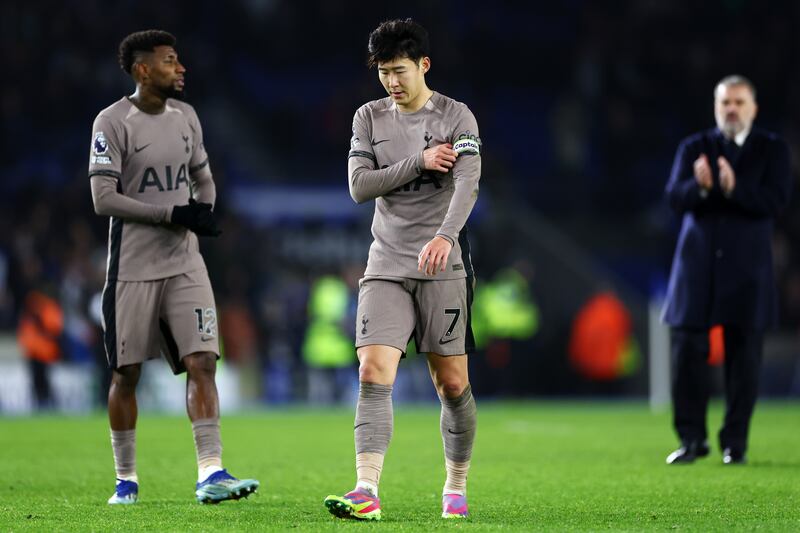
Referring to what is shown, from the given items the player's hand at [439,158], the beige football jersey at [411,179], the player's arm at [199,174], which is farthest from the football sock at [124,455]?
the player's hand at [439,158]

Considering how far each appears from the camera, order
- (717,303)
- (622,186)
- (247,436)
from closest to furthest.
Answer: (717,303)
(247,436)
(622,186)

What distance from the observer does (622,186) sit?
75.1 feet

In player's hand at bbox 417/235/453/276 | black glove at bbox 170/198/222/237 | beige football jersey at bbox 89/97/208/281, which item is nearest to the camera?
player's hand at bbox 417/235/453/276

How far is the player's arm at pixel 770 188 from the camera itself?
8273 mm

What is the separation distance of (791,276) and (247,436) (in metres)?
10.5

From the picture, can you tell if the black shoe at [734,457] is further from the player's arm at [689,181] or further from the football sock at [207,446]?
the football sock at [207,446]

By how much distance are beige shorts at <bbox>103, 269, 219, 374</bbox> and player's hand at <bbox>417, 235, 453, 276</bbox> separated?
4.23 feet

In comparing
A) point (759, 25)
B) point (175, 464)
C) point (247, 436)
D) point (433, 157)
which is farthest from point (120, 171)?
point (759, 25)

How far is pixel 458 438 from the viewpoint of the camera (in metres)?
5.71

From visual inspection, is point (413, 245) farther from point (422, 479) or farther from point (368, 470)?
point (422, 479)

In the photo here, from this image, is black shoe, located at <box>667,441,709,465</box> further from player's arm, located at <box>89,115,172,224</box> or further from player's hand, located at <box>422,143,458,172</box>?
player's arm, located at <box>89,115,172,224</box>

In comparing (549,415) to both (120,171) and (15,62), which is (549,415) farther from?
(15,62)

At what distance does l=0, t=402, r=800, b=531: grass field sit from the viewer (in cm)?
552

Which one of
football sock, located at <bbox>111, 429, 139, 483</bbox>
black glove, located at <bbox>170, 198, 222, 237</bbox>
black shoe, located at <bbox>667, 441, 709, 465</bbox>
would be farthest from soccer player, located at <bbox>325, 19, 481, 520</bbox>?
black shoe, located at <bbox>667, 441, 709, 465</bbox>
